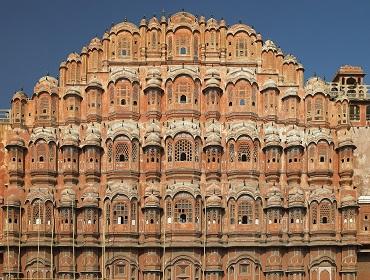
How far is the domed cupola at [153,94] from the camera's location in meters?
56.7

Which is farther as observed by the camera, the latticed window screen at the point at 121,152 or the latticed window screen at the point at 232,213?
the latticed window screen at the point at 121,152

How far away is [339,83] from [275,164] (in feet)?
42.3

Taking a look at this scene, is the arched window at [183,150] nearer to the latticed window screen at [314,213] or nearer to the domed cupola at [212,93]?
the domed cupola at [212,93]

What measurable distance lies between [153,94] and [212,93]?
461cm

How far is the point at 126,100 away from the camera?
188 ft

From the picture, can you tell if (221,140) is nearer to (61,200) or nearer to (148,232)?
(148,232)

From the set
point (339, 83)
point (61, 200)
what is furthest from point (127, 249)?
point (339, 83)

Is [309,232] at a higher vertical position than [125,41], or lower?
lower

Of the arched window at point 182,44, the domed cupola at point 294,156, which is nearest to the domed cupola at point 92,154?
the arched window at point 182,44

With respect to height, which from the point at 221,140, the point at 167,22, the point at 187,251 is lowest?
the point at 187,251

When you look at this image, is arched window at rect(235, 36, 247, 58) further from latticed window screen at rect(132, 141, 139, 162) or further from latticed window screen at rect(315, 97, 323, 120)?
latticed window screen at rect(132, 141, 139, 162)

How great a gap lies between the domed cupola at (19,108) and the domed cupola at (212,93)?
47.6 feet

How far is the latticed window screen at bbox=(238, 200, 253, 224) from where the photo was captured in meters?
54.8

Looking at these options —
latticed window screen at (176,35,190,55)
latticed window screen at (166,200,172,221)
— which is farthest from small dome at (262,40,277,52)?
latticed window screen at (166,200,172,221)
